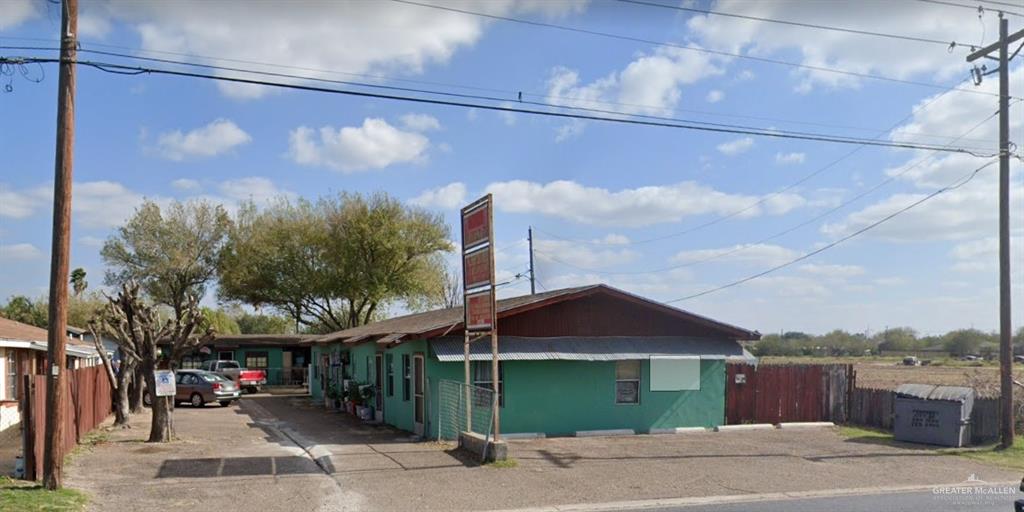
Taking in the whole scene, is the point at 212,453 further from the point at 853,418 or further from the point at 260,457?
the point at 853,418

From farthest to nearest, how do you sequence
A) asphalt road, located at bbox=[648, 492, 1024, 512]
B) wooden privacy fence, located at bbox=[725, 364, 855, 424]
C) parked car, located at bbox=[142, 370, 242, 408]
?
parked car, located at bbox=[142, 370, 242, 408], wooden privacy fence, located at bbox=[725, 364, 855, 424], asphalt road, located at bbox=[648, 492, 1024, 512]

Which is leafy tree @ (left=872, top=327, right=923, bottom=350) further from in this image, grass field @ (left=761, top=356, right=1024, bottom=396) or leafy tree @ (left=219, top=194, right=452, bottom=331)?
leafy tree @ (left=219, top=194, right=452, bottom=331)

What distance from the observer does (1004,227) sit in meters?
19.0

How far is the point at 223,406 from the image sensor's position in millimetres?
31938

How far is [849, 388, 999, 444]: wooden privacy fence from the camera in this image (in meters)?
19.3

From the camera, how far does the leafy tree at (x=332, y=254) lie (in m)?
45.8

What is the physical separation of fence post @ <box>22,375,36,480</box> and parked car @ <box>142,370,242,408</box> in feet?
63.0

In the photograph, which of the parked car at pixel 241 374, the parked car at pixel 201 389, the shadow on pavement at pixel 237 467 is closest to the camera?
the shadow on pavement at pixel 237 467

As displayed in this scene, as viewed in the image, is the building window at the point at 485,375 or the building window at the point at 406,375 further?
the building window at the point at 406,375

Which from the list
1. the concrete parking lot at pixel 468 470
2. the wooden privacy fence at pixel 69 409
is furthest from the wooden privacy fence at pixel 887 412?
the wooden privacy fence at pixel 69 409

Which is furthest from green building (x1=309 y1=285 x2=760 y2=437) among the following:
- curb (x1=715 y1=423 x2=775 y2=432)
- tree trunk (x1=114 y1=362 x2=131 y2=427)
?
tree trunk (x1=114 y1=362 x2=131 y2=427)

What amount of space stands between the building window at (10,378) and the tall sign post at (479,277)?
12844 millimetres

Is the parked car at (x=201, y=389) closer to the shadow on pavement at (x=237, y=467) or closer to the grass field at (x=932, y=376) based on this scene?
the shadow on pavement at (x=237, y=467)

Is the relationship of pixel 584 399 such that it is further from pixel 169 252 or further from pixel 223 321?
pixel 223 321
